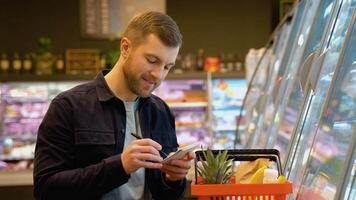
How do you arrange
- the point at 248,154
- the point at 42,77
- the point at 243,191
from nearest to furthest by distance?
the point at 243,191
the point at 248,154
the point at 42,77

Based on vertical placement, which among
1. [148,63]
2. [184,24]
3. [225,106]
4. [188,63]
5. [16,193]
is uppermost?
[148,63]

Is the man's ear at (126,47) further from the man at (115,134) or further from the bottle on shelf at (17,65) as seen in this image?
the bottle on shelf at (17,65)

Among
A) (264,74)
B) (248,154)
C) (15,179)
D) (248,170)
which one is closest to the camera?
(248,170)

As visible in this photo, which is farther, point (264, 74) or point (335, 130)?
point (264, 74)

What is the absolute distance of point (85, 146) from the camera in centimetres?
204

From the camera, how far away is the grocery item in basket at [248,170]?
6.47 feet

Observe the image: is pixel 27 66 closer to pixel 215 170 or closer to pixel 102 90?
pixel 102 90

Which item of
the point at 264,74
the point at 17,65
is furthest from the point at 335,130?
the point at 17,65

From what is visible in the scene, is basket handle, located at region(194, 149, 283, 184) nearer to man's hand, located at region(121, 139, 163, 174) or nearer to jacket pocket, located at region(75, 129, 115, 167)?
man's hand, located at region(121, 139, 163, 174)

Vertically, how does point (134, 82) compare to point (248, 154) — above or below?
above

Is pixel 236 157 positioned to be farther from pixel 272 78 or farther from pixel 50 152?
pixel 272 78

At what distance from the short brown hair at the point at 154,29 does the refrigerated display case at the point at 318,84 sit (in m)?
1.02

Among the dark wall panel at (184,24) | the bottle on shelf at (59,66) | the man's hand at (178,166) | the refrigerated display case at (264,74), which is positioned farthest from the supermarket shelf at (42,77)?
the man's hand at (178,166)

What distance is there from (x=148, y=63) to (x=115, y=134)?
32 centimetres
